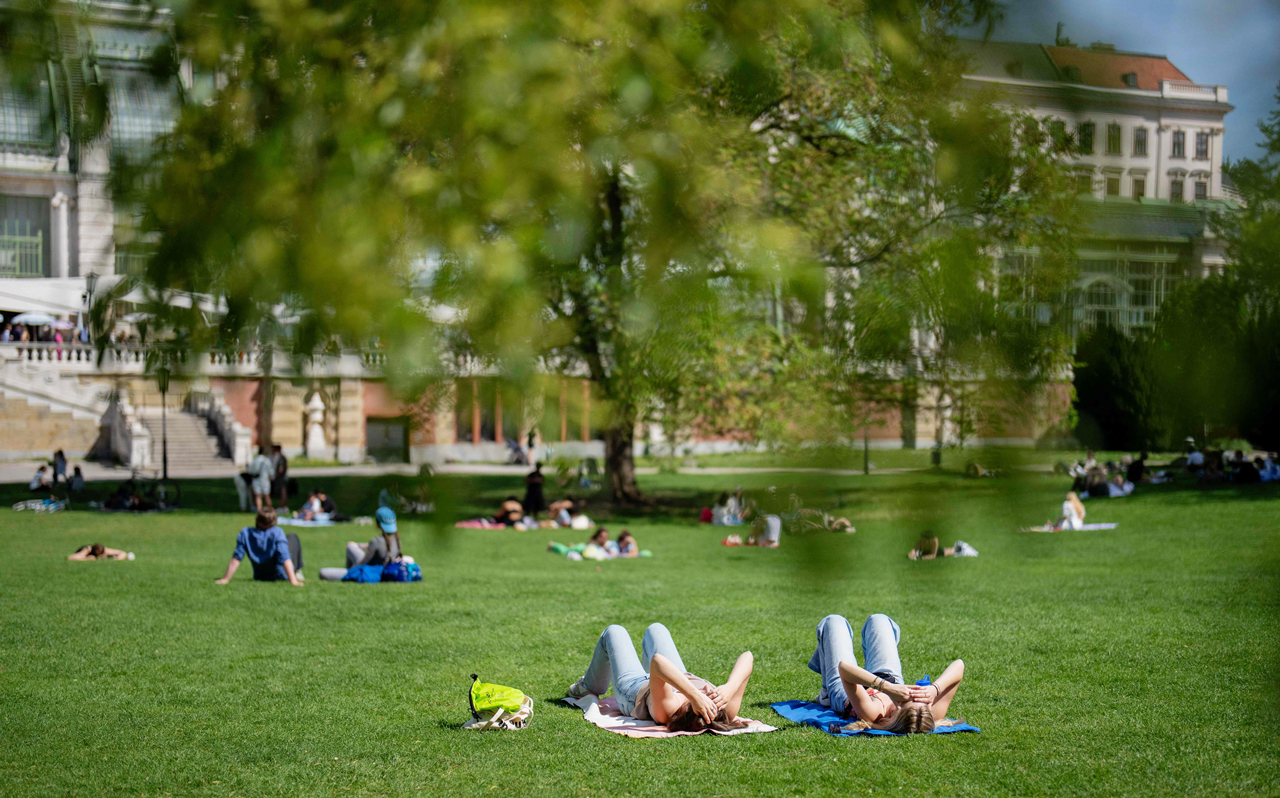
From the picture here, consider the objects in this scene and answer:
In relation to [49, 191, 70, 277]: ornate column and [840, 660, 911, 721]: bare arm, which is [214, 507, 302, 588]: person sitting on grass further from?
[49, 191, 70, 277]: ornate column

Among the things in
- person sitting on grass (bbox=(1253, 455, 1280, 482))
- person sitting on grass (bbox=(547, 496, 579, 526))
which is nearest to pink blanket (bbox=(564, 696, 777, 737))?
person sitting on grass (bbox=(1253, 455, 1280, 482))

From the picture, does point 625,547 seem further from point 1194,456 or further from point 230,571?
point 1194,456

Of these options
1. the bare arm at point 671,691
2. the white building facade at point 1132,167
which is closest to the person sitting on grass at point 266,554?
the bare arm at point 671,691

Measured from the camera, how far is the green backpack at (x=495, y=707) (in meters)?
7.13

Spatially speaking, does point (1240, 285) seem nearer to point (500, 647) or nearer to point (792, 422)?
point (792, 422)

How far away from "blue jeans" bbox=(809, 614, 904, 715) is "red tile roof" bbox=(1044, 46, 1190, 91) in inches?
260

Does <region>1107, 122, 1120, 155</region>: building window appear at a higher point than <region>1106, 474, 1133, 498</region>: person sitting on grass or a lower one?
higher

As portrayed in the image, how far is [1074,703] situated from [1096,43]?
7.56 metres

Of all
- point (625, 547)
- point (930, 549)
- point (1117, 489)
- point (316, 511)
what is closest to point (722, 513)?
point (625, 547)

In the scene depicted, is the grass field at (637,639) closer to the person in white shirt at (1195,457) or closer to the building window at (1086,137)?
the person in white shirt at (1195,457)

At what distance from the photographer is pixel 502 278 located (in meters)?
1.86

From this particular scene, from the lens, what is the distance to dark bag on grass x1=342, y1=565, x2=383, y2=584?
513 inches

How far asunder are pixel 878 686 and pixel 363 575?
7551 mm

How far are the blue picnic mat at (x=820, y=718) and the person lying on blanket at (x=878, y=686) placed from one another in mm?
50
